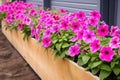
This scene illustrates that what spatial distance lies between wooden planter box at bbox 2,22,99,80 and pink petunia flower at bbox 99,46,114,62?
7.6 inches

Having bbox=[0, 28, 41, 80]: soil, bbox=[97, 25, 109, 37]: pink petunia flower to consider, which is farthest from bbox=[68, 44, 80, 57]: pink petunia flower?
bbox=[0, 28, 41, 80]: soil

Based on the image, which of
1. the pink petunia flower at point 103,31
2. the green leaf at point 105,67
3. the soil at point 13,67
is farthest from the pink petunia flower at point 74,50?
the soil at point 13,67

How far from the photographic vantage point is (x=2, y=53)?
654 cm

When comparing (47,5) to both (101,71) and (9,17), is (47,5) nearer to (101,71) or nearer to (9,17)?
(9,17)

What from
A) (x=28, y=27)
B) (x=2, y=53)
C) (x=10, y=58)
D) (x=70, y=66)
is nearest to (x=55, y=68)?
(x=70, y=66)

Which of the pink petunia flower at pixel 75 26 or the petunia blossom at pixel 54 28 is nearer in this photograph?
the pink petunia flower at pixel 75 26

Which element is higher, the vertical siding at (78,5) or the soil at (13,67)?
the vertical siding at (78,5)

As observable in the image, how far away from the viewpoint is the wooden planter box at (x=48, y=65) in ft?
9.67

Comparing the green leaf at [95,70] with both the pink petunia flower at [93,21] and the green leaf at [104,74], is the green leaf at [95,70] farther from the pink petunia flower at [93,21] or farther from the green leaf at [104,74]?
the pink petunia flower at [93,21]

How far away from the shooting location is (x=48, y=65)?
13.1ft

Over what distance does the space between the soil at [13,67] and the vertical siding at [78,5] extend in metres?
1.37

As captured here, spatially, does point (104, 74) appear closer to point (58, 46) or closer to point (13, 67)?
point (58, 46)

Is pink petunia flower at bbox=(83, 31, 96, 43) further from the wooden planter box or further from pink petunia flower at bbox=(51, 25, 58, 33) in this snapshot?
pink petunia flower at bbox=(51, 25, 58, 33)

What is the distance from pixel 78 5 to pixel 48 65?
199 cm
